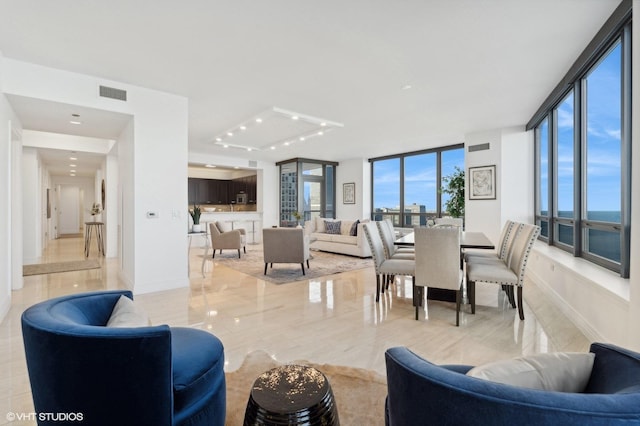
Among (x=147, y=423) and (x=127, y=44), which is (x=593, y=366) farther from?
(x=127, y=44)

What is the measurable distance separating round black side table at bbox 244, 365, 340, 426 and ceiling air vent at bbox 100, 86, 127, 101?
163 inches

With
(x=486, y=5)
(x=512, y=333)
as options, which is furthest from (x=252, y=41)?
(x=512, y=333)

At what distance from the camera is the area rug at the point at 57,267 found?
534cm

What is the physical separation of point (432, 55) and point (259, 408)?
3477 mm

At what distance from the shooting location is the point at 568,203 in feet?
14.0

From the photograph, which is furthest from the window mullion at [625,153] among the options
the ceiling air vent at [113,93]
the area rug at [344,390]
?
the ceiling air vent at [113,93]

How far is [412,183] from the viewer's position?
8734mm

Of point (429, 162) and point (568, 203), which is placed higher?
point (429, 162)

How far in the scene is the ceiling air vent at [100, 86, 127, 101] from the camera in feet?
12.5

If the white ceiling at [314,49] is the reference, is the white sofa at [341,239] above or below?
below

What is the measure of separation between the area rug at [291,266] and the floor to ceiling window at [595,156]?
3205mm

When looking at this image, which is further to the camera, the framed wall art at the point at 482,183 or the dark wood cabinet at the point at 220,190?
the dark wood cabinet at the point at 220,190

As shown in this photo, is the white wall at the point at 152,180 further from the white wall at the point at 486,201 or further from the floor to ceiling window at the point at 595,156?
the white wall at the point at 486,201

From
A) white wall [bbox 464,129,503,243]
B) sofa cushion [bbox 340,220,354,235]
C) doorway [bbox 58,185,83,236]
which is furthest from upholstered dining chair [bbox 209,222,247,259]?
doorway [bbox 58,185,83,236]
